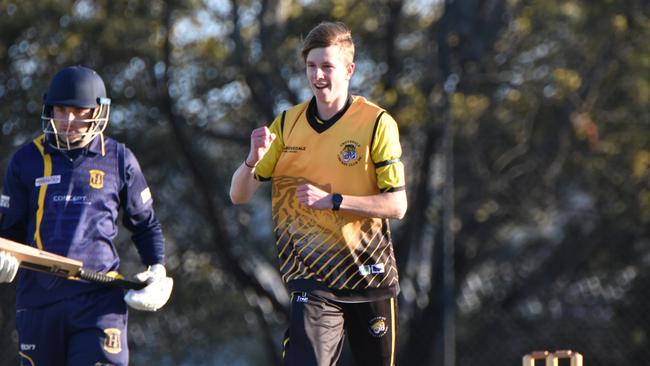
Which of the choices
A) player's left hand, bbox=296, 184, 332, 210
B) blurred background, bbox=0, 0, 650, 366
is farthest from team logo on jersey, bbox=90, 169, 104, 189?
blurred background, bbox=0, 0, 650, 366

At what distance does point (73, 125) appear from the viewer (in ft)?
16.1

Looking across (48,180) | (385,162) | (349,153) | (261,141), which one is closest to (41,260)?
(48,180)

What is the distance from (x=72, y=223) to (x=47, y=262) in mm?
303

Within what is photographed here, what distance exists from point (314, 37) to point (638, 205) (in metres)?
6.10

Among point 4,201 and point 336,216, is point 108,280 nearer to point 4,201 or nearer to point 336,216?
point 4,201

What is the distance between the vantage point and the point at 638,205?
33.6ft

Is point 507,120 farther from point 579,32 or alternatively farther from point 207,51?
point 207,51

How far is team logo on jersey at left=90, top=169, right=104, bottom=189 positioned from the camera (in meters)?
4.91

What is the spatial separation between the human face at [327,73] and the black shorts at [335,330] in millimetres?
806

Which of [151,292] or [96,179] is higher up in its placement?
[96,179]

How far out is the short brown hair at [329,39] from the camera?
482cm

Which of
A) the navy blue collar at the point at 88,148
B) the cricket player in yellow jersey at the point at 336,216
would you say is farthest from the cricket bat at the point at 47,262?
the cricket player in yellow jersey at the point at 336,216

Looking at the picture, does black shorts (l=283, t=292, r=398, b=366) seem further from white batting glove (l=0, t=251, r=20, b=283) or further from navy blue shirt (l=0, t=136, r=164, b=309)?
white batting glove (l=0, t=251, r=20, b=283)

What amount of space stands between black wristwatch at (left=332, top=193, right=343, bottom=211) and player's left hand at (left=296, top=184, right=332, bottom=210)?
0.05 feet
